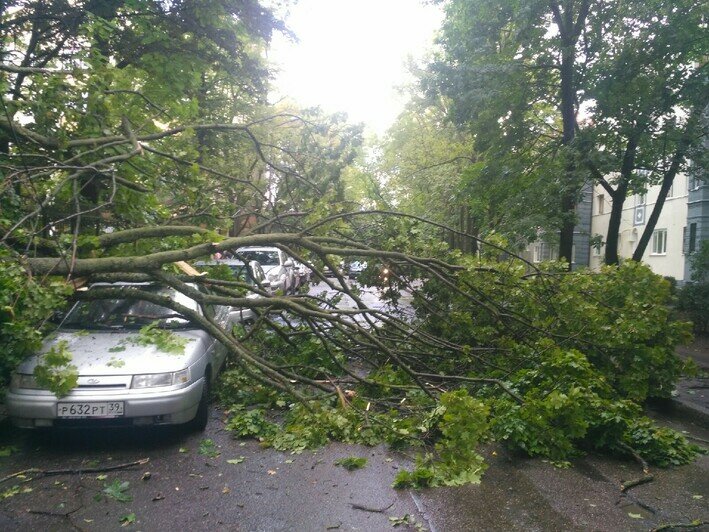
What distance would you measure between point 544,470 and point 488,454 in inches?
22.6

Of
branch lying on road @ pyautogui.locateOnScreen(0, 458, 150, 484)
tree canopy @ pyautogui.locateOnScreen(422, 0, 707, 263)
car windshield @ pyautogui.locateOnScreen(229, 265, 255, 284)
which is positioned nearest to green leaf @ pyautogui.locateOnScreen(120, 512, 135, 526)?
branch lying on road @ pyautogui.locateOnScreen(0, 458, 150, 484)

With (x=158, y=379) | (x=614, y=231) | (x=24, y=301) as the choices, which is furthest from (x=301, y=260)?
(x=614, y=231)

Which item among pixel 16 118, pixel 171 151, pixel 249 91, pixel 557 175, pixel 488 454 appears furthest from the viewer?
pixel 249 91

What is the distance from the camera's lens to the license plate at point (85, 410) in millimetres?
4938

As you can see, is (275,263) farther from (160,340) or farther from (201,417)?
(160,340)

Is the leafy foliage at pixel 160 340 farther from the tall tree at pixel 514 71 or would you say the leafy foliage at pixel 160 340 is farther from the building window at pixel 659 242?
the building window at pixel 659 242

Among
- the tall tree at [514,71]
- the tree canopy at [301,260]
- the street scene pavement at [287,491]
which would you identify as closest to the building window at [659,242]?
the tall tree at [514,71]

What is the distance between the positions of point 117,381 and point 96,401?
24 cm

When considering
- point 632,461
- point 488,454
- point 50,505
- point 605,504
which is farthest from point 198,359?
point 632,461

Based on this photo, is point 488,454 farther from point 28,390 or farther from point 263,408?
point 28,390

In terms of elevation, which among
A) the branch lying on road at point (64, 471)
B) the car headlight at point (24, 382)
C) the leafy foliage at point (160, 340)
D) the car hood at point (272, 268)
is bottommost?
the branch lying on road at point (64, 471)

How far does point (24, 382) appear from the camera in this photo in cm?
513

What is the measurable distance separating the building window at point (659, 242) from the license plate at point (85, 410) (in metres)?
27.5

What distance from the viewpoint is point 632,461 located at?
516 cm
